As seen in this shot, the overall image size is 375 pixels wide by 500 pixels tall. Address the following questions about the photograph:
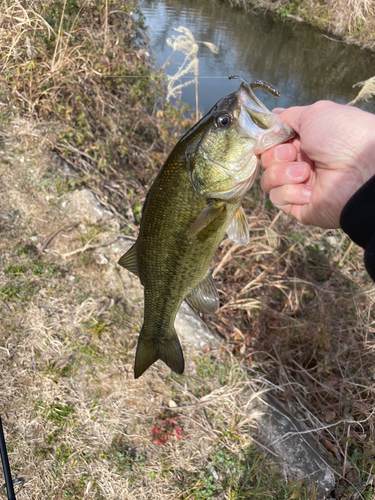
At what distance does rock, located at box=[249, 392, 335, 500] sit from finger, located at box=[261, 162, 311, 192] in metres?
1.82

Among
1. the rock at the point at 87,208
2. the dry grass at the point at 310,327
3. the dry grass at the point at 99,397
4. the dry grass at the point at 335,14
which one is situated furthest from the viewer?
the dry grass at the point at 335,14

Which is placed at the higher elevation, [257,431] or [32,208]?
[32,208]

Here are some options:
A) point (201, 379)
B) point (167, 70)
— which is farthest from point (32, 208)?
point (167, 70)

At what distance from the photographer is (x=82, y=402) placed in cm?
281

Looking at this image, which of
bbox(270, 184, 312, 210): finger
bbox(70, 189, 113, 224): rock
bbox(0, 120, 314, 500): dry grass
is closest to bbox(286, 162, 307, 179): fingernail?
bbox(270, 184, 312, 210): finger

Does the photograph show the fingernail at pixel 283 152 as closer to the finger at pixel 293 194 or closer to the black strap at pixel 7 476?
the finger at pixel 293 194

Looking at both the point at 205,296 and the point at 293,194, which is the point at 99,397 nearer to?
the point at 205,296

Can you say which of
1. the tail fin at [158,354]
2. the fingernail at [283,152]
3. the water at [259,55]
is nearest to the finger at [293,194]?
the fingernail at [283,152]

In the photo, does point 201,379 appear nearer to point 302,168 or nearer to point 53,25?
point 302,168

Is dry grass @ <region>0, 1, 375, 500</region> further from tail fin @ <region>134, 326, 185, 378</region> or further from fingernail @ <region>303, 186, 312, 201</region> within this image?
fingernail @ <region>303, 186, 312, 201</region>

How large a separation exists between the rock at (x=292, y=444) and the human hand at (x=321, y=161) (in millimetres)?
1627

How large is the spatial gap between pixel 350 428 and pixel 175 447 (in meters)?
1.51

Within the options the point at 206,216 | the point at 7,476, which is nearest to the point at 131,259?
the point at 206,216

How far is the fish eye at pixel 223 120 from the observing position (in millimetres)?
1592
